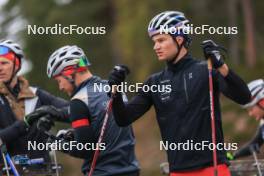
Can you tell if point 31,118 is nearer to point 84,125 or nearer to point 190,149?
point 84,125

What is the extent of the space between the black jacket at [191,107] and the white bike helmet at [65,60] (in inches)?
37.0


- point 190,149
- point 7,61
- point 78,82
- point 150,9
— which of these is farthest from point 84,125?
point 150,9

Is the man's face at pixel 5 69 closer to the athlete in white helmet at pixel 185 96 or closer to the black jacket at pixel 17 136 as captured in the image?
the black jacket at pixel 17 136

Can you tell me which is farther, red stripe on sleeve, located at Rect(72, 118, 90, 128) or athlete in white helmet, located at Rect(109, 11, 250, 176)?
red stripe on sleeve, located at Rect(72, 118, 90, 128)

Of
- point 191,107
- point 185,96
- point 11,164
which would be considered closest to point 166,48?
point 185,96

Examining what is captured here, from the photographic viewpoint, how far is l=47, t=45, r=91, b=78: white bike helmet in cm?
1003

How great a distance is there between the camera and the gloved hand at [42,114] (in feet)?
33.7

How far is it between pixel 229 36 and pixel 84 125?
77.1ft

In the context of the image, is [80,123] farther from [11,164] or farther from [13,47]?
[13,47]

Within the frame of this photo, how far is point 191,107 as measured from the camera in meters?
9.06

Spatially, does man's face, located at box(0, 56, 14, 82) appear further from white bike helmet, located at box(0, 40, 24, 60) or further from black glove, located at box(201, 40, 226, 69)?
black glove, located at box(201, 40, 226, 69)

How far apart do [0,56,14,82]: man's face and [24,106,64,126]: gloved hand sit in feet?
2.36

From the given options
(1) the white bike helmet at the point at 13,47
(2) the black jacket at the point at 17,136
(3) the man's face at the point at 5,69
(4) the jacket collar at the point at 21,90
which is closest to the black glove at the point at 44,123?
(2) the black jacket at the point at 17,136

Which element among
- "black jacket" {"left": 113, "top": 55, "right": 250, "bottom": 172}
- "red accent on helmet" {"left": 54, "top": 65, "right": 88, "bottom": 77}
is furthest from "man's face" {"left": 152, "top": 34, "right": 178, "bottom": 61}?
"red accent on helmet" {"left": 54, "top": 65, "right": 88, "bottom": 77}
